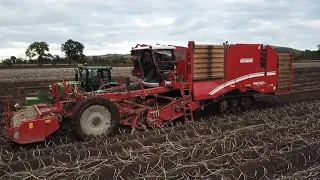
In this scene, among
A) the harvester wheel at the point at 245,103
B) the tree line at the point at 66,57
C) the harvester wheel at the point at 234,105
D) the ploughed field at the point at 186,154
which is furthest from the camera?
the tree line at the point at 66,57

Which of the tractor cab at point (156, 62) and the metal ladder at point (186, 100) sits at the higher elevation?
the tractor cab at point (156, 62)

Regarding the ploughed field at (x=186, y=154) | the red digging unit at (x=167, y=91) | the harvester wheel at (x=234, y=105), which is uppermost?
the red digging unit at (x=167, y=91)

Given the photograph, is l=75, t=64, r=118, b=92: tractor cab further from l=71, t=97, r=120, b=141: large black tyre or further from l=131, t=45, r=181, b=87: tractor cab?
l=71, t=97, r=120, b=141: large black tyre

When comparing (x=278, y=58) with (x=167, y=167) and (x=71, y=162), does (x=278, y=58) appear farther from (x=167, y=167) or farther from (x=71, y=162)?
(x=71, y=162)

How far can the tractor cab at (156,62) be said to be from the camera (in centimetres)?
904

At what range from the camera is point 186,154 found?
19.7 feet

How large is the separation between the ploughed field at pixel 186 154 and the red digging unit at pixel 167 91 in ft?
1.72

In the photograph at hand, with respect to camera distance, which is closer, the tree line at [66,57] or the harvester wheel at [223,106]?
the harvester wheel at [223,106]

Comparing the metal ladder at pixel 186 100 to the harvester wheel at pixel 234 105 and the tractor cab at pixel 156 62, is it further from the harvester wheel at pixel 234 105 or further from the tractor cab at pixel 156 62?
the harvester wheel at pixel 234 105

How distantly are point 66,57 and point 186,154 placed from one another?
197 ft

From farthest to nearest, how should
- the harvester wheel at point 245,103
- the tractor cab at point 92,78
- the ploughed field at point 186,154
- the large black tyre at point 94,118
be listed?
1. the tractor cab at point 92,78
2. the harvester wheel at point 245,103
3. the large black tyre at point 94,118
4. the ploughed field at point 186,154

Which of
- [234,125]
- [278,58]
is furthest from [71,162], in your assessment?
[278,58]

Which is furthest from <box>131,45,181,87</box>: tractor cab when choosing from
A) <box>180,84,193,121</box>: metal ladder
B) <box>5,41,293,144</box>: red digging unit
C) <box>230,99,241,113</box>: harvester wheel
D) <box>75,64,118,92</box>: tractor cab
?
<box>75,64,118,92</box>: tractor cab

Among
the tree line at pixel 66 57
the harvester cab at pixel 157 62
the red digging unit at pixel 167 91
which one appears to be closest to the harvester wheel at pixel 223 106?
the red digging unit at pixel 167 91
